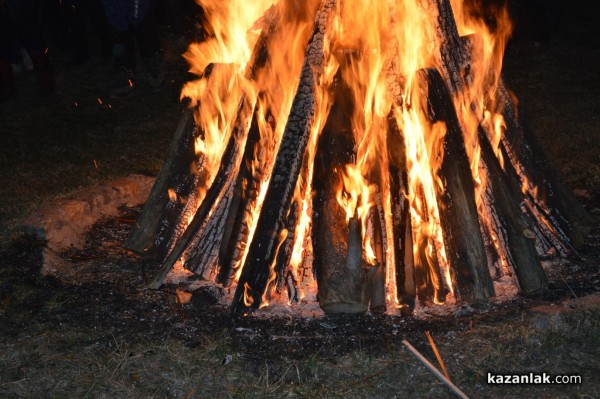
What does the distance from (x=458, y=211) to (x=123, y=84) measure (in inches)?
260

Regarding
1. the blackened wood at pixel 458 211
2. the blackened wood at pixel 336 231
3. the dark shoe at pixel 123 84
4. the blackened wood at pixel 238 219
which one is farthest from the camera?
the dark shoe at pixel 123 84

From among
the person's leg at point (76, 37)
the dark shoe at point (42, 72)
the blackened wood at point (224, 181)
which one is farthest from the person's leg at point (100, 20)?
the blackened wood at point (224, 181)

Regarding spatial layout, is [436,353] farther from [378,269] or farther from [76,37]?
[76,37]

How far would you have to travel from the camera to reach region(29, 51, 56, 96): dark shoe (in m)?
9.19

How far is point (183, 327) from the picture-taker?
3.57m

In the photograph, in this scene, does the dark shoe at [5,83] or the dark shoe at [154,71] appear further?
the dark shoe at [154,71]

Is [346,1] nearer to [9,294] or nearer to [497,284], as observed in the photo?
[497,284]

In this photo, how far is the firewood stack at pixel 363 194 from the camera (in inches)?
144

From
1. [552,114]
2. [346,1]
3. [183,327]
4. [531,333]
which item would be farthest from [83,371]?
[552,114]

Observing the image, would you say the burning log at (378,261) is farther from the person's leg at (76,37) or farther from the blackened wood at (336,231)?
the person's leg at (76,37)

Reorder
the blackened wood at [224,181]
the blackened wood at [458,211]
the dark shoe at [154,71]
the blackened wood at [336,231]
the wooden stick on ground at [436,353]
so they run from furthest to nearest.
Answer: the dark shoe at [154,71]
the blackened wood at [224,181]
the blackened wood at [458,211]
the blackened wood at [336,231]
the wooden stick on ground at [436,353]

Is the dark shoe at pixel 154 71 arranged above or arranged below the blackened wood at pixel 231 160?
above

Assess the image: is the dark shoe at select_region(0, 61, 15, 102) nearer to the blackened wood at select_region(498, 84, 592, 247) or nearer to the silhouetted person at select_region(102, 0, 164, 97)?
the silhouetted person at select_region(102, 0, 164, 97)

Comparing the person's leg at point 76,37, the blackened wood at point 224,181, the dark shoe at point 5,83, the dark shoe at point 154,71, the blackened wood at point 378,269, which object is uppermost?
the person's leg at point 76,37
